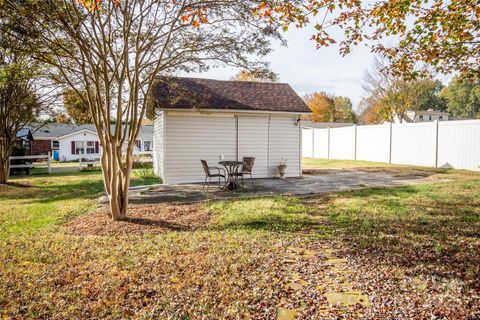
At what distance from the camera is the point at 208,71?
785 centimetres

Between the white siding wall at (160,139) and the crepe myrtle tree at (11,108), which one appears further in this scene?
the crepe myrtle tree at (11,108)

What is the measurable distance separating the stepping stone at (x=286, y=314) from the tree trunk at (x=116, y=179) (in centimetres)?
462

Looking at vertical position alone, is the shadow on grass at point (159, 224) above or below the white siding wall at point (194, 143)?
below

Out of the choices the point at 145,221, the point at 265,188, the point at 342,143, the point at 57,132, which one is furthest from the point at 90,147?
the point at 145,221

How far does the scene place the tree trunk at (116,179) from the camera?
21.2 ft

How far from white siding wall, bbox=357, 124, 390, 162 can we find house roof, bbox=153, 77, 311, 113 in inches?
294

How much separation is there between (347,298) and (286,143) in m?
9.99

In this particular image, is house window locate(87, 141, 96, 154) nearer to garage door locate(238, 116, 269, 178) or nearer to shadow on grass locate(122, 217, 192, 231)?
garage door locate(238, 116, 269, 178)

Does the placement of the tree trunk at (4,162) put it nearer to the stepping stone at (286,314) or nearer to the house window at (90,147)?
the stepping stone at (286,314)

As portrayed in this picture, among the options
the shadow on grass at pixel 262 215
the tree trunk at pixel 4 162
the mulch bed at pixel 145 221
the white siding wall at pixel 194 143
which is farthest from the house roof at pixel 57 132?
the shadow on grass at pixel 262 215

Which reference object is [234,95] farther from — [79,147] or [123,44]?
[79,147]

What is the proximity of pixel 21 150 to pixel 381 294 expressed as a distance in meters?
21.9

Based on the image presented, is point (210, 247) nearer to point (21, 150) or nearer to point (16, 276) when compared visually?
point (16, 276)

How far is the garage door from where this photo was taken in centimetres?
1231
